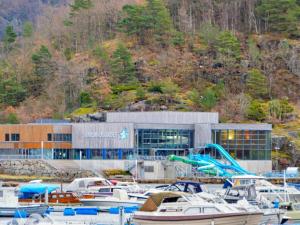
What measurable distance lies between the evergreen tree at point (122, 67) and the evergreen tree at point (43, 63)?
10239mm

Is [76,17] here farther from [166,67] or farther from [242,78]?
[242,78]

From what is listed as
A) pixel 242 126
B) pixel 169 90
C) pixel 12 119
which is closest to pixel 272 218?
pixel 242 126

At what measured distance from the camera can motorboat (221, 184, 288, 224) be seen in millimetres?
50188

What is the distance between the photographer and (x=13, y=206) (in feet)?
176

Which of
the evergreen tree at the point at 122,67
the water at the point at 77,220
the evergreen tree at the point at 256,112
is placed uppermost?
the evergreen tree at the point at 122,67

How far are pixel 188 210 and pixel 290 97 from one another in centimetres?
7723

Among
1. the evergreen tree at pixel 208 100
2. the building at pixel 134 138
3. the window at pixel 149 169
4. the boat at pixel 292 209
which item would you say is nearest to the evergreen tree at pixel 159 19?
the evergreen tree at pixel 208 100

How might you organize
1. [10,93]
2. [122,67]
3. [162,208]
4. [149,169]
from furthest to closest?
[10,93] → [122,67] → [149,169] → [162,208]

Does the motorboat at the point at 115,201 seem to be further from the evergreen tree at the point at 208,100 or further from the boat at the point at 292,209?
the evergreen tree at the point at 208,100

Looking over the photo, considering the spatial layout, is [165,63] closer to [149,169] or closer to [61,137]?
[61,137]

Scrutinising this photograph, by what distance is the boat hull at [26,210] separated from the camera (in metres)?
50.1

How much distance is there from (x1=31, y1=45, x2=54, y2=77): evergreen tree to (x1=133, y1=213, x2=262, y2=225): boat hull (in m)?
83.4

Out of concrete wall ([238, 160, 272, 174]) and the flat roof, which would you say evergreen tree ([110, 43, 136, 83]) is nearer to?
the flat roof

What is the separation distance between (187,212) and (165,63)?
266 feet
